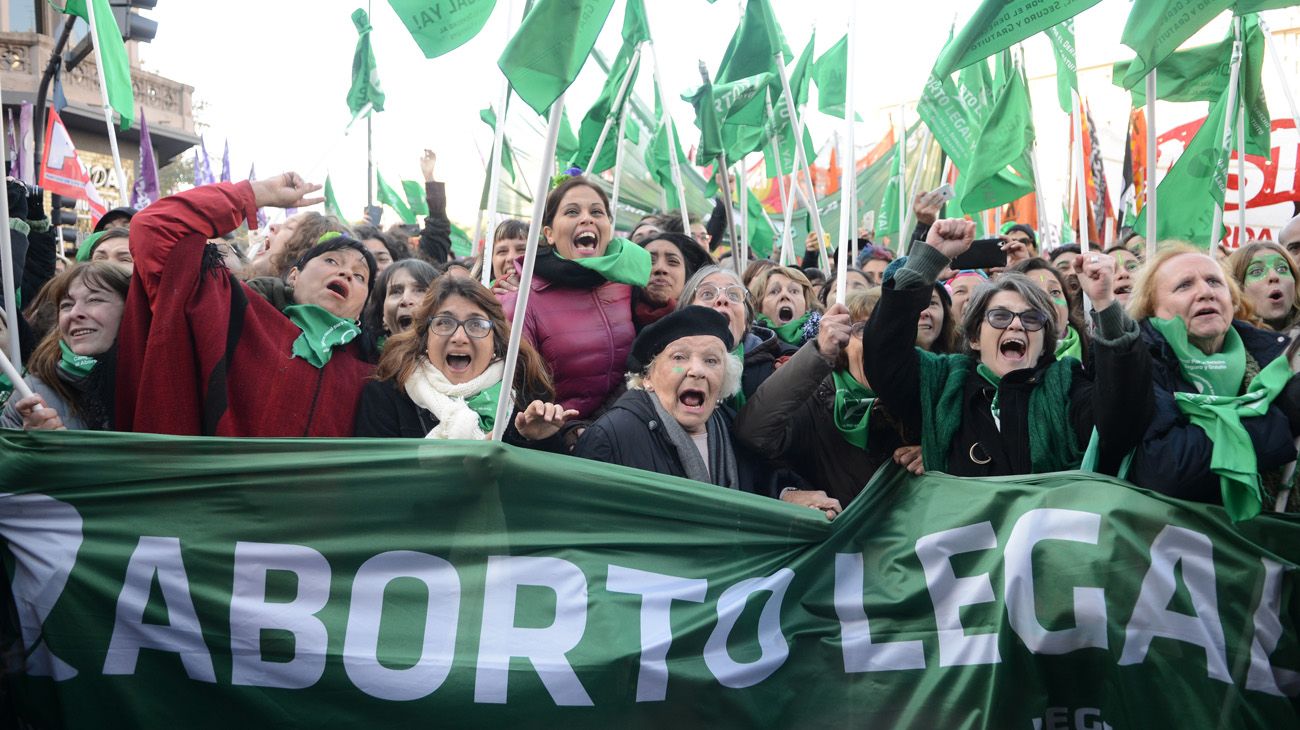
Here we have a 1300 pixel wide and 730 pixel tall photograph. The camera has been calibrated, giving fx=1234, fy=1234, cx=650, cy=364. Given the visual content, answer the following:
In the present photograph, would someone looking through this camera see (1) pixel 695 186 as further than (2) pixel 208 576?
Yes

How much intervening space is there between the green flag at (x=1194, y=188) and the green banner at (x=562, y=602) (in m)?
3.76

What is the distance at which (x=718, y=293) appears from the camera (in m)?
4.44

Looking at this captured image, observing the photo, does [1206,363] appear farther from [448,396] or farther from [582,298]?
[448,396]

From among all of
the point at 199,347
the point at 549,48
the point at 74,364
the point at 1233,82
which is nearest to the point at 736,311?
the point at 549,48

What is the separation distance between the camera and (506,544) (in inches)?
123

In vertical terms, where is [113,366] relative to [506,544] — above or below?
above

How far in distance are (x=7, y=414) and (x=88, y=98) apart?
959 inches

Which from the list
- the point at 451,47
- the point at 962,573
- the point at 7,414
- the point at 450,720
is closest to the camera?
the point at 450,720

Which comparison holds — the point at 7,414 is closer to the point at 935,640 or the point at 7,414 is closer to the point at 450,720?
the point at 450,720

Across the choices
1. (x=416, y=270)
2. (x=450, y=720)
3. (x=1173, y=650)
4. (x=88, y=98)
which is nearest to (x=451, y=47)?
(x=416, y=270)

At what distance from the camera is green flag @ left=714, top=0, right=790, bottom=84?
21.8 ft

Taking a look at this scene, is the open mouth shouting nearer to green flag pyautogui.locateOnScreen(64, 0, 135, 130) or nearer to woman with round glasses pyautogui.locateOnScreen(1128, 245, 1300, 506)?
woman with round glasses pyautogui.locateOnScreen(1128, 245, 1300, 506)

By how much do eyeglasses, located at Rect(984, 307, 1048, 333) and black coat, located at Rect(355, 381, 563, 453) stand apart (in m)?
1.40

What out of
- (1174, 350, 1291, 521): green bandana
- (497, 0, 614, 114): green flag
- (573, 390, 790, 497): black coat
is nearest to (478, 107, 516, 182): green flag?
(573, 390, 790, 497): black coat
